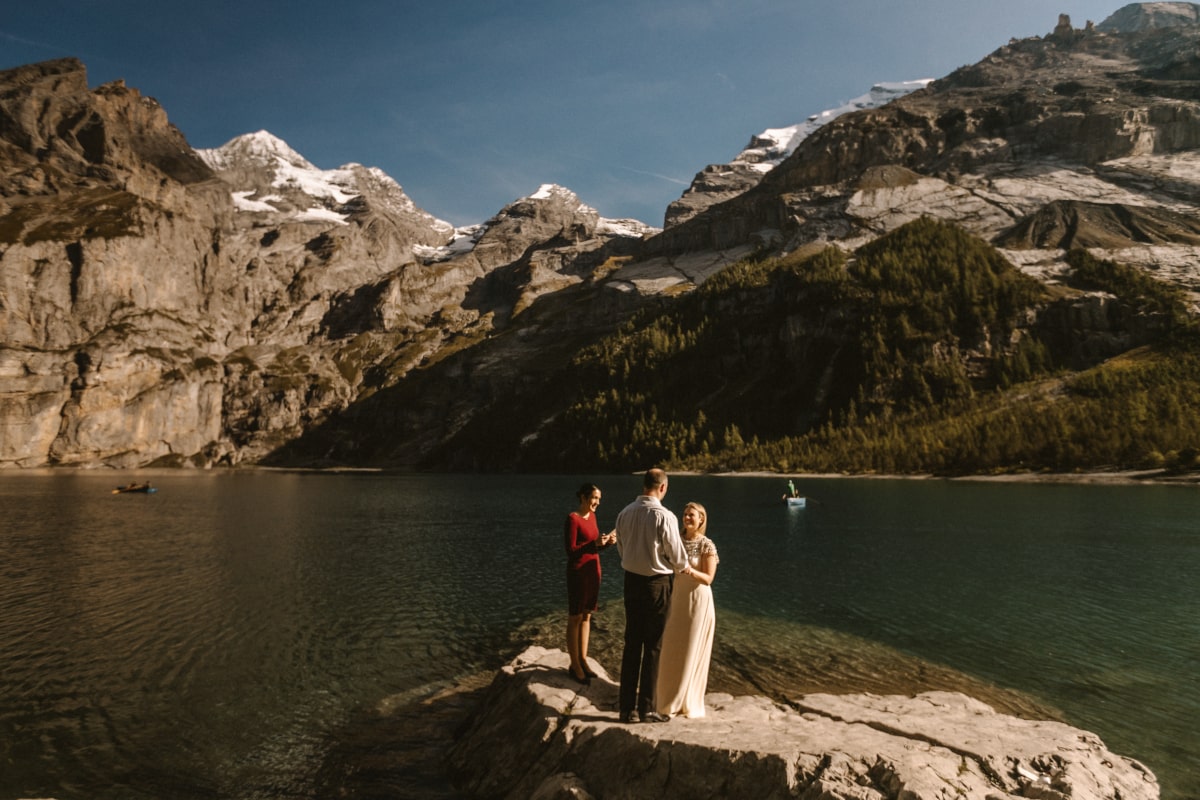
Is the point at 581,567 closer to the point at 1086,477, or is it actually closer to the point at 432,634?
the point at 432,634

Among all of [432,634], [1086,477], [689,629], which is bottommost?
[432,634]

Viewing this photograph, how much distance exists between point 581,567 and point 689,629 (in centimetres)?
322

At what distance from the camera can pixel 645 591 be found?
1155 centimetres

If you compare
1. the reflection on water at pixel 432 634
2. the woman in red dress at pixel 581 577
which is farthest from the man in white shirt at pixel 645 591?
the reflection on water at pixel 432 634

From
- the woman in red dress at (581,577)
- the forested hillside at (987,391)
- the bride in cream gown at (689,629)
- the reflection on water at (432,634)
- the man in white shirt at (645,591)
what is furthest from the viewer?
the forested hillside at (987,391)

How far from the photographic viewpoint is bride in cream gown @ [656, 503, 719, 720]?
1143 centimetres

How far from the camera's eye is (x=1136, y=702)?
1777 centimetres

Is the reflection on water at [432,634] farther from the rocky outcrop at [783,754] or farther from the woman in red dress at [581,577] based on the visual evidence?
the woman in red dress at [581,577]

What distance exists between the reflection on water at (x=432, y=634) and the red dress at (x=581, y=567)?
18.1 feet

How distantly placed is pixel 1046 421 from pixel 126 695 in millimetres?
142231

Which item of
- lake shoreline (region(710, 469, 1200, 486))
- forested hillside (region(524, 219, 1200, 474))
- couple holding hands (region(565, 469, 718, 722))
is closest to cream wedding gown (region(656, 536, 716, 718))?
couple holding hands (region(565, 469, 718, 722))

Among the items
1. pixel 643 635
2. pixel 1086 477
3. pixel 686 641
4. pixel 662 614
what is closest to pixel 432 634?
pixel 643 635

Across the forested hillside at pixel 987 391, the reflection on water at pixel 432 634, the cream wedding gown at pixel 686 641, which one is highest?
the forested hillside at pixel 987 391

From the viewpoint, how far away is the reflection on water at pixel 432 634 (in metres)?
15.9
